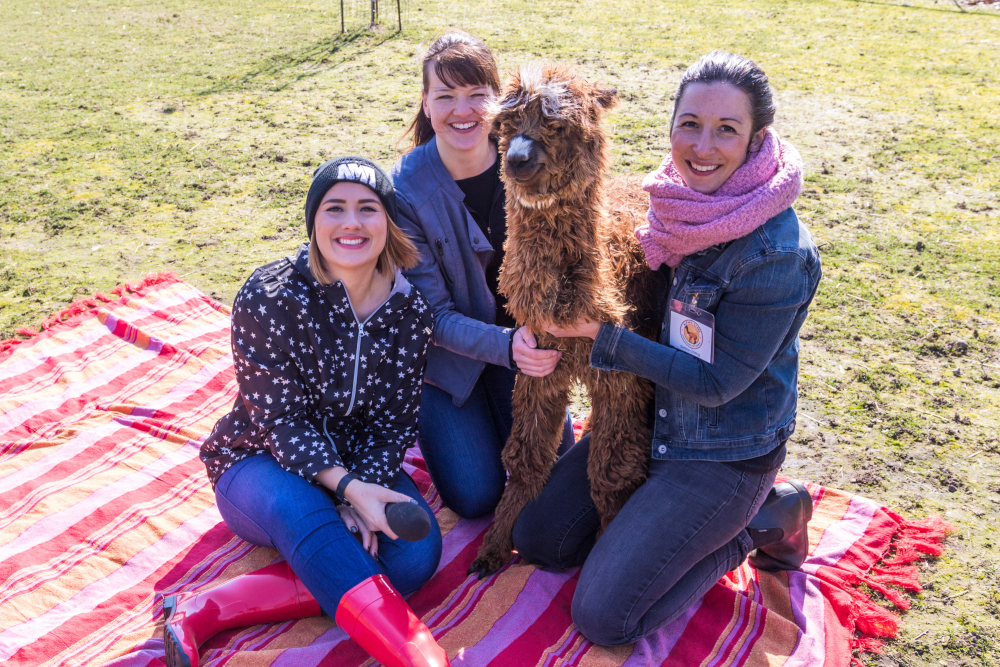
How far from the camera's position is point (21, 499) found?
312cm

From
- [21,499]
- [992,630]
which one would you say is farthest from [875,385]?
[21,499]

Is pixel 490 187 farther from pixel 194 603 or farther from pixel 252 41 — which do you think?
pixel 252 41

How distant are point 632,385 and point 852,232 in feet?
11.4

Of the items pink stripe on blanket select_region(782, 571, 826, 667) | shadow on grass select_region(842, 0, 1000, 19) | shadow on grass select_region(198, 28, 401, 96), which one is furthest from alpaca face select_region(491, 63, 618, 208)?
shadow on grass select_region(842, 0, 1000, 19)

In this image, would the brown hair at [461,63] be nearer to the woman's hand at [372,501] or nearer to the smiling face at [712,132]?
the smiling face at [712,132]

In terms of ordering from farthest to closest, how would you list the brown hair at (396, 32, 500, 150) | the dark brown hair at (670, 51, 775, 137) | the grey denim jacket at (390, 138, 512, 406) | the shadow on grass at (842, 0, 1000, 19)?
the shadow on grass at (842, 0, 1000, 19) < the grey denim jacket at (390, 138, 512, 406) < the brown hair at (396, 32, 500, 150) < the dark brown hair at (670, 51, 775, 137)

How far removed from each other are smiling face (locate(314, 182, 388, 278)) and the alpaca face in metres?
0.58

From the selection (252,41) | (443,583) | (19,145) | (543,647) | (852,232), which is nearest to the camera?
(543,647)

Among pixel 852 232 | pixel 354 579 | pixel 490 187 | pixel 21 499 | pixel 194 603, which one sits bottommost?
pixel 21 499

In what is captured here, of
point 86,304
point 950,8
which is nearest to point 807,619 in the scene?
point 86,304

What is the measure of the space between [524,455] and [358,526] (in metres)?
0.66

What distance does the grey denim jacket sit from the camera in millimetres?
2998

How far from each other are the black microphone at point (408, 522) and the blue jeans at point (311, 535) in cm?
14

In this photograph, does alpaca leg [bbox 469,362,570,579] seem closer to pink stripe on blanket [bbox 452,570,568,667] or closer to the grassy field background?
pink stripe on blanket [bbox 452,570,568,667]
